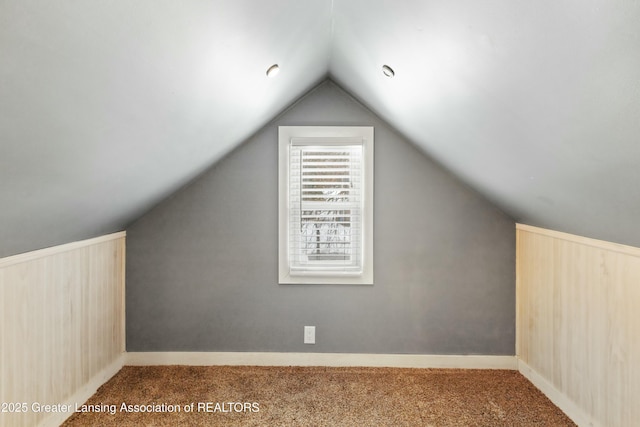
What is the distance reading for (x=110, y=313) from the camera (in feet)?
9.17

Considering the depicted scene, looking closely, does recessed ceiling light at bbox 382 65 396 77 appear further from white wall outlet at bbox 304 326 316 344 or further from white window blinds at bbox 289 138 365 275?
white wall outlet at bbox 304 326 316 344

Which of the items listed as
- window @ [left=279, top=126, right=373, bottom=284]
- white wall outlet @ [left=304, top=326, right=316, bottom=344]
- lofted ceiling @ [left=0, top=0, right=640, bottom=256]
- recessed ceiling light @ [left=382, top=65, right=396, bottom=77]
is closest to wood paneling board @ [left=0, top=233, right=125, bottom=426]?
lofted ceiling @ [left=0, top=0, right=640, bottom=256]

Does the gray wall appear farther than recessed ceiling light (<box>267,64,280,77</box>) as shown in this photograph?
Yes

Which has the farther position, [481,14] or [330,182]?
[330,182]

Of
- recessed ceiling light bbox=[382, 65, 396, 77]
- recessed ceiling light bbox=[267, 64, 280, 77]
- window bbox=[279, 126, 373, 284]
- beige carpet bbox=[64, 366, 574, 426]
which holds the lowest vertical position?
beige carpet bbox=[64, 366, 574, 426]

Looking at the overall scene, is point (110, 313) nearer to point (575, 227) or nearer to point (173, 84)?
point (173, 84)

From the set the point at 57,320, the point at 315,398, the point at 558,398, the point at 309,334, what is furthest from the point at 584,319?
the point at 57,320

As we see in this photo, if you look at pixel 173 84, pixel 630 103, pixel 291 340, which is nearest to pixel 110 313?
pixel 291 340

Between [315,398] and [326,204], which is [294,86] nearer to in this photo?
[326,204]

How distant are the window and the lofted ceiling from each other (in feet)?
1.74

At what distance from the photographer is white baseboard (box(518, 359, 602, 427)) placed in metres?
2.19

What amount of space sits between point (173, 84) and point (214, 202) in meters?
1.60

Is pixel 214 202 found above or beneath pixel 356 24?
beneath

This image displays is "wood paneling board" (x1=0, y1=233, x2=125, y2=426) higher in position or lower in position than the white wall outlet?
higher
